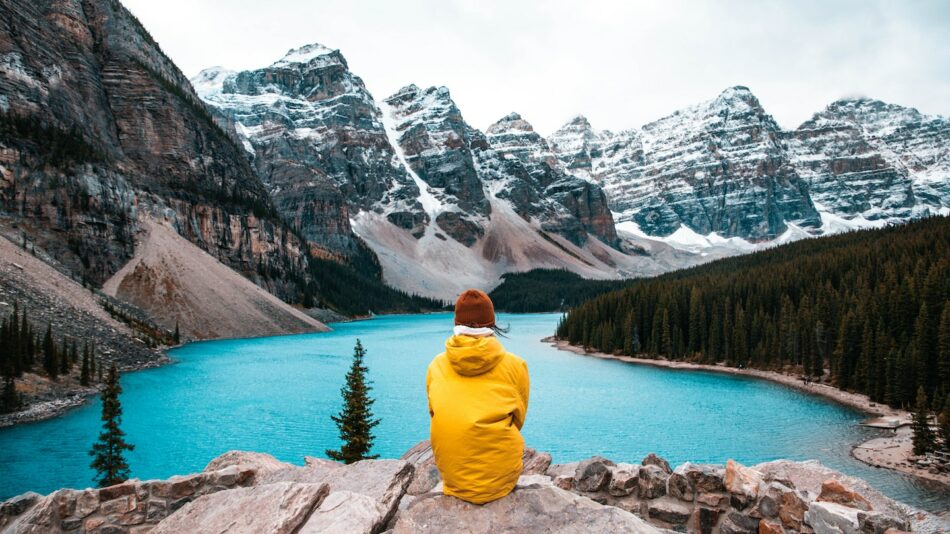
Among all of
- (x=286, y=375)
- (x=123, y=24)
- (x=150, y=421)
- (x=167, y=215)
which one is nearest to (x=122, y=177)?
(x=167, y=215)

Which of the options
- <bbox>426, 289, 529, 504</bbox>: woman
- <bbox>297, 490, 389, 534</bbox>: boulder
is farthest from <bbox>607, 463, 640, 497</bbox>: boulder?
<bbox>426, 289, 529, 504</bbox>: woman

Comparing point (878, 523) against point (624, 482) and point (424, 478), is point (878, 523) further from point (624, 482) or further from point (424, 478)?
point (424, 478)

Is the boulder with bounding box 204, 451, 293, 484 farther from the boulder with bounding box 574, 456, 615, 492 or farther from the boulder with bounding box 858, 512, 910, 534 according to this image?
the boulder with bounding box 858, 512, 910, 534

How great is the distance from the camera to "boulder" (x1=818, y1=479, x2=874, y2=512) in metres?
7.23

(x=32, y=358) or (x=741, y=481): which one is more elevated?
(x=741, y=481)

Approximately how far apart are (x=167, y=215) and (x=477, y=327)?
106 m

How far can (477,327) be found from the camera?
5016 mm

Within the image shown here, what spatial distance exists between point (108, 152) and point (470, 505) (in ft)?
359

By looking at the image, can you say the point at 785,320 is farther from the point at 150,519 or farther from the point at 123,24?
the point at 123,24

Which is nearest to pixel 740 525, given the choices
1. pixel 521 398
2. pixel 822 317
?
pixel 521 398

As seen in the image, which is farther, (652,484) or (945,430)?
(945,430)

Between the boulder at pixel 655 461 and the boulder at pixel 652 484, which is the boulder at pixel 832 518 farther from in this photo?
the boulder at pixel 655 461

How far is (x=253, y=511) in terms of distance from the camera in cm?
614

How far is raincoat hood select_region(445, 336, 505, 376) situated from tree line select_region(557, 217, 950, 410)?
3759cm
